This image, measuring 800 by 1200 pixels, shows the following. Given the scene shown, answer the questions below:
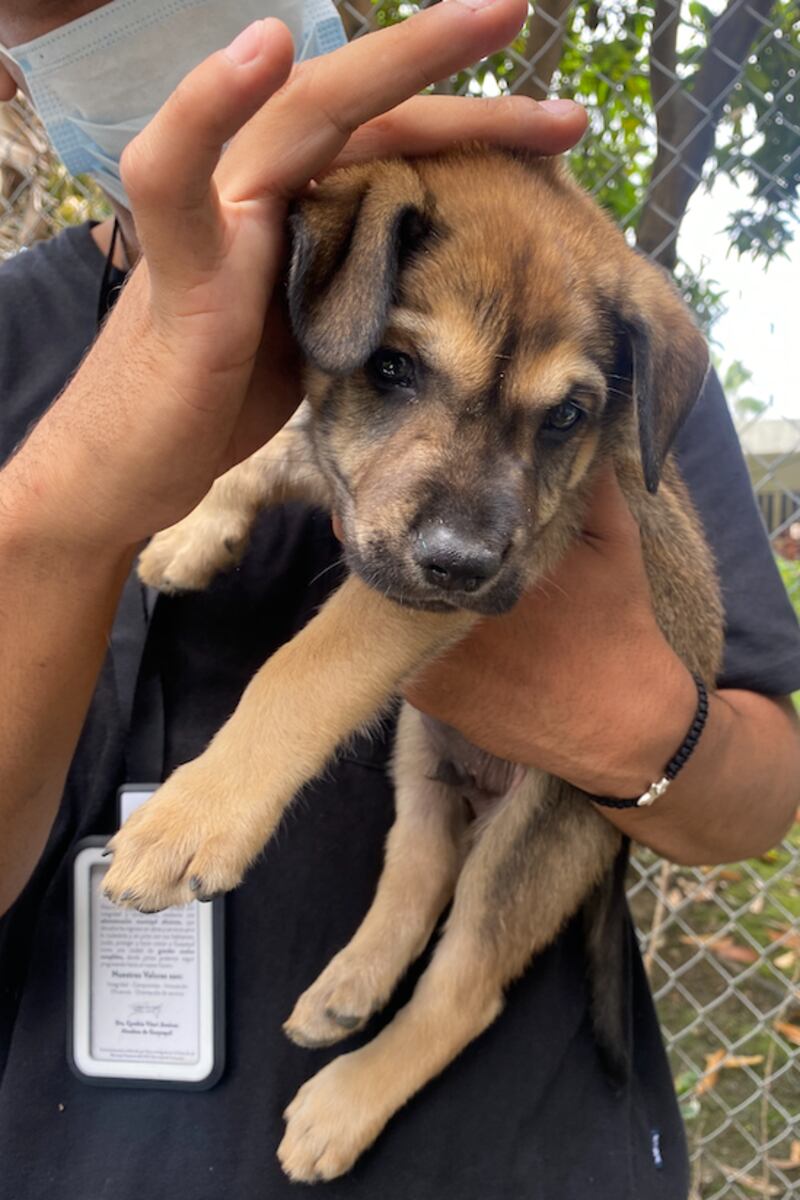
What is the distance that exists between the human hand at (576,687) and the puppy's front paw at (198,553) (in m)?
0.53

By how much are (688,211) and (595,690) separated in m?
2.32

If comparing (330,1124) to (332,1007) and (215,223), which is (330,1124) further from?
(215,223)

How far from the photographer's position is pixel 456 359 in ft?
4.85

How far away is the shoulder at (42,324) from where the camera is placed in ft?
6.42

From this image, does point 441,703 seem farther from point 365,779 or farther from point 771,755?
point 771,755

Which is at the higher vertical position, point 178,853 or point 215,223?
point 215,223

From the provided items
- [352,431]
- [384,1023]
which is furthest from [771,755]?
[352,431]

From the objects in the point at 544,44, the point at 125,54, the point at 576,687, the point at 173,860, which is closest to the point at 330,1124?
the point at 173,860

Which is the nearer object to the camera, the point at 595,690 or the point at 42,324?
the point at 595,690

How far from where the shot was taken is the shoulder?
1.96 meters

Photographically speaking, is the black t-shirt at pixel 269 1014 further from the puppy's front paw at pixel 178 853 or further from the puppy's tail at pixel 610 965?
the puppy's front paw at pixel 178 853

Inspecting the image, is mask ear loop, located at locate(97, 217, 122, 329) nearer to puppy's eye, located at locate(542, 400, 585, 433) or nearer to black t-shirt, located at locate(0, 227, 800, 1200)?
black t-shirt, located at locate(0, 227, 800, 1200)

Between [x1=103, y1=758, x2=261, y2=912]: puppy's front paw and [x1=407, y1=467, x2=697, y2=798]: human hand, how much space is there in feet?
1.35

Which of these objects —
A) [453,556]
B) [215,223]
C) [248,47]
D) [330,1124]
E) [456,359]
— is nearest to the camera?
[248,47]
